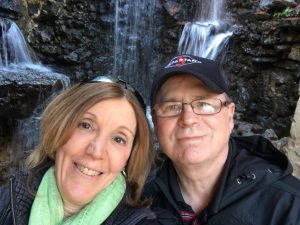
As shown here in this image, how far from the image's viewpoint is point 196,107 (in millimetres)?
2033

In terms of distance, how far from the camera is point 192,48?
36.5 ft

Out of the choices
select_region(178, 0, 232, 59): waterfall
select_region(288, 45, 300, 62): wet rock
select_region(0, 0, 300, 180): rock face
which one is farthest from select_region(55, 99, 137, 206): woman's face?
select_region(178, 0, 232, 59): waterfall

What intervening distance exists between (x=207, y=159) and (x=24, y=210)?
105 cm

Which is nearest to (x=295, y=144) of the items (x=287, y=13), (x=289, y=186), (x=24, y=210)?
(x=289, y=186)

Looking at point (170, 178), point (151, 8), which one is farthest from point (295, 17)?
point (170, 178)

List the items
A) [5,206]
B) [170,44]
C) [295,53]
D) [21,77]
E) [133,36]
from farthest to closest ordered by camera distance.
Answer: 1. [133,36]
2. [170,44]
3. [295,53]
4. [21,77]
5. [5,206]

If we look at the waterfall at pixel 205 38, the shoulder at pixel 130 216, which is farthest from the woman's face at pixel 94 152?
the waterfall at pixel 205 38

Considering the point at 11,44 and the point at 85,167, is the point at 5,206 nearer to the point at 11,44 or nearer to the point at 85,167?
the point at 85,167

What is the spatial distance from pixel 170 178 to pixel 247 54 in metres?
8.66

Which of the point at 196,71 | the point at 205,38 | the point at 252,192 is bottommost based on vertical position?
the point at 205,38

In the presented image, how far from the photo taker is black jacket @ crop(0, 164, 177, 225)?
5.76ft

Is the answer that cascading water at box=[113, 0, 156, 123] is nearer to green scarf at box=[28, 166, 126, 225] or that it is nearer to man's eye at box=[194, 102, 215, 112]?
man's eye at box=[194, 102, 215, 112]

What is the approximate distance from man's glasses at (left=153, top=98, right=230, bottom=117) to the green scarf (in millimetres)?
511

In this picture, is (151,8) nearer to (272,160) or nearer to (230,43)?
(230,43)
